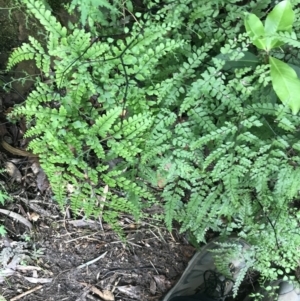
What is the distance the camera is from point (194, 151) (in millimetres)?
2332

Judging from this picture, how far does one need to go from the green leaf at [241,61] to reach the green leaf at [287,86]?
0.76ft

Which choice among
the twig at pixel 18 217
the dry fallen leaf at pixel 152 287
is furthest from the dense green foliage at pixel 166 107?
the dry fallen leaf at pixel 152 287

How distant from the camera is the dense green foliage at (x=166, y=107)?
2096mm

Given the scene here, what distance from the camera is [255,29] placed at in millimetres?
2100

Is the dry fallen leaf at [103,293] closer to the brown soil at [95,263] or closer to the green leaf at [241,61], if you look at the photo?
the brown soil at [95,263]

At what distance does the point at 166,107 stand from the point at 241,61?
0.47 metres

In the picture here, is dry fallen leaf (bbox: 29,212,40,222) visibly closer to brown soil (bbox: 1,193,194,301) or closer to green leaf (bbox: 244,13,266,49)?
brown soil (bbox: 1,193,194,301)

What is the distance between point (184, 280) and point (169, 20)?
5.45ft

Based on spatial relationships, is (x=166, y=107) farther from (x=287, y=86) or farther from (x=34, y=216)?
(x=34, y=216)

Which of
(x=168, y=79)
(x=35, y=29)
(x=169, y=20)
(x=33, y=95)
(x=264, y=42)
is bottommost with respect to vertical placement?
(x=264, y=42)

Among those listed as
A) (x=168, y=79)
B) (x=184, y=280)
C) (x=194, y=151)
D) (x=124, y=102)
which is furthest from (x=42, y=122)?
(x=184, y=280)

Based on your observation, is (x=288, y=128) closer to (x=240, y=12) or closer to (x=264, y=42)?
(x=264, y=42)

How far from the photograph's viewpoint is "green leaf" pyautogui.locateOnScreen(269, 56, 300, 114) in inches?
79.8

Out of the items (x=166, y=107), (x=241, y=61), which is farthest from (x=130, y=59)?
(x=241, y=61)
